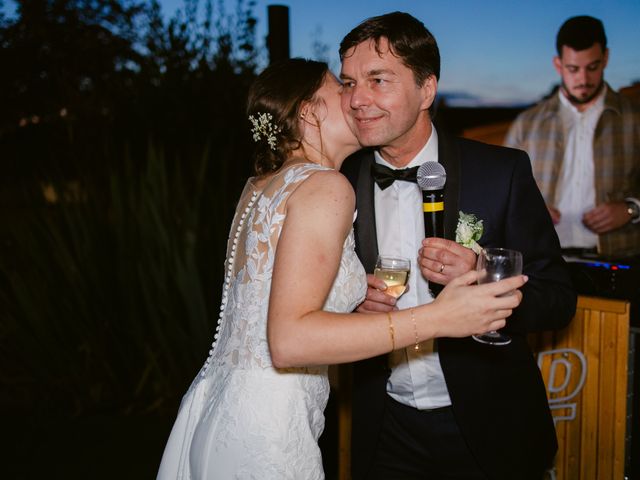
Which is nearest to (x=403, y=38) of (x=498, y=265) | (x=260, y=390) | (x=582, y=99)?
(x=498, y=265)

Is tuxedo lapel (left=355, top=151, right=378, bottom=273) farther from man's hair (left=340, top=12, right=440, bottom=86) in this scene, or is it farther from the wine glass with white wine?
man's hair (left=340, top=12, right=440, bottom=86)

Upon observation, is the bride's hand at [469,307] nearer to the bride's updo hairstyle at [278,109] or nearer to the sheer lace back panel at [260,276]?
the sheer lace back panel at [260,276]

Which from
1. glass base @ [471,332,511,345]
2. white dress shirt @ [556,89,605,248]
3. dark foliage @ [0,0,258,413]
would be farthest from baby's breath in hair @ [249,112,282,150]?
white dress shirt @ [556,89,605,248]

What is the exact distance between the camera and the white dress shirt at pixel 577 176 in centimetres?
427

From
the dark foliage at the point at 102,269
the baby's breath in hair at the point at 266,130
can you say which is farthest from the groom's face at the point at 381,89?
the dark foliage at the point at 102,269

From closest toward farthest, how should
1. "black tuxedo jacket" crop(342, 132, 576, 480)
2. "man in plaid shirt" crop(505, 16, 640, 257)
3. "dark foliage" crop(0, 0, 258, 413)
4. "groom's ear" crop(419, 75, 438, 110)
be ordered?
"black tuxedo jacket" crop(342, 132, 576, 480) < "groom's ear" crop(419, 75, 438, 110) < "dark foliage" crop(0, 0, 258, 413) < "man in plaid shirt" crop(505, 16, 640, 257)

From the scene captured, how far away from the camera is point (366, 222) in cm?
219

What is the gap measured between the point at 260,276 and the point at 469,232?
73cm

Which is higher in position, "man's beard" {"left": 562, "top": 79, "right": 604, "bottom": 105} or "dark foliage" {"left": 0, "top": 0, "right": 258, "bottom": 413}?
"man's beard" {"left": 562, "top": 79, "right": 604, "bottom": 105}

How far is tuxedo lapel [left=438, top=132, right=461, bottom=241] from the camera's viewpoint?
2.05 meters

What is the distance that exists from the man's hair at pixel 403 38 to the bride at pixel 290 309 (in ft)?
0.90

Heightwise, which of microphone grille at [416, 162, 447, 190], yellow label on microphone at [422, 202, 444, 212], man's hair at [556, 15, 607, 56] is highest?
man's hair at [556, 15, 607, 56]

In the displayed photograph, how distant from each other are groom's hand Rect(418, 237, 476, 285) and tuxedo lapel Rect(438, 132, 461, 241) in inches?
11.6

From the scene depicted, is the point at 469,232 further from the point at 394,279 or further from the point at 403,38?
the point at 403,38
